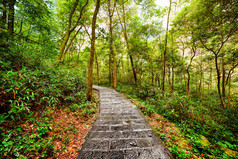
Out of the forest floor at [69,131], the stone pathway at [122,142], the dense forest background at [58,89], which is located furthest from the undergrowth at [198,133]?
the forest floor at [69,131]

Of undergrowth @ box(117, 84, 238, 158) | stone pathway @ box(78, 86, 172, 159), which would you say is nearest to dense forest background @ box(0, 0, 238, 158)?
undergrowth @ box(117, 84, 238, 158)

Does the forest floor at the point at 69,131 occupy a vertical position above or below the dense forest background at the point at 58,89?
below

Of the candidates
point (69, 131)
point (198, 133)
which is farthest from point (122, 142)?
point (198, 133)

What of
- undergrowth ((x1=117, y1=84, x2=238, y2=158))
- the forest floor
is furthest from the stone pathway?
undergrowth ((x1=117, y1=84, x2=238, y2=158))

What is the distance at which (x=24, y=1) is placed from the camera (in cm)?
336

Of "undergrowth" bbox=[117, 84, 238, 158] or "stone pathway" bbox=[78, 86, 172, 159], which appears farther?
"undergrowth" bbox=[117, 84, 238, 158]

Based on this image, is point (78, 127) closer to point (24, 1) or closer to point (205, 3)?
point (24, 1)

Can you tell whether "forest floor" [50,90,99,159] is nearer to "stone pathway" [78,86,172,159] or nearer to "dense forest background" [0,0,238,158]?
"dense forest background" [0,0,238,158]

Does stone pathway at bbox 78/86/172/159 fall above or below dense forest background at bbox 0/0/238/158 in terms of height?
below

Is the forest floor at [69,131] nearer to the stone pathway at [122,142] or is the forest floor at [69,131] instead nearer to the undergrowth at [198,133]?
the stone pathway at [122,142]

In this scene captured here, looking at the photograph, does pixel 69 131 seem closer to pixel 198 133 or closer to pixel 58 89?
pixel 58 89

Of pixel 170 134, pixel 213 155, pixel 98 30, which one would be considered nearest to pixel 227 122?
pixel 213 155

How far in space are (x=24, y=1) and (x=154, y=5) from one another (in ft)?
29.2

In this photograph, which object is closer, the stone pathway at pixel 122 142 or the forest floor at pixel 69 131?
the stone pathway at pixel 122 142
